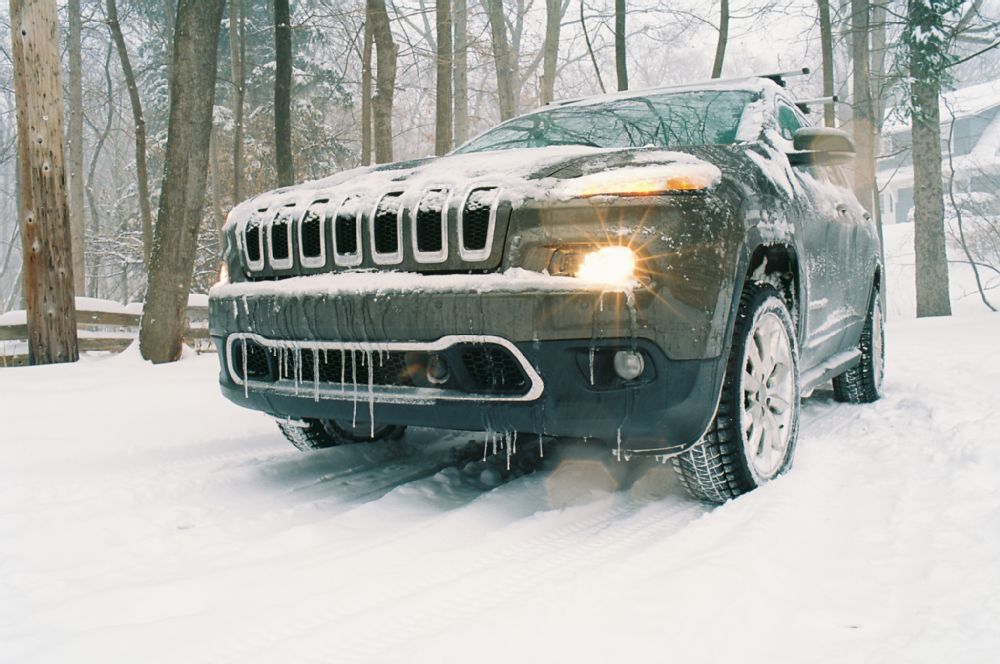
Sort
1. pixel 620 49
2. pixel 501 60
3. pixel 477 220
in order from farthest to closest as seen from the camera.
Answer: pixel 501 60 < pixel 620 49 < pixel 477 220

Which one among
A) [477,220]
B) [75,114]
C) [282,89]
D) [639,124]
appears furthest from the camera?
[75,114]

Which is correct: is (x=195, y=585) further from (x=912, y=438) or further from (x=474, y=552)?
(x=912, y=438)

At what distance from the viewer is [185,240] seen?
853cm

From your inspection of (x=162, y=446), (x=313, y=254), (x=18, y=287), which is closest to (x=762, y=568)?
(x=313, y=254)

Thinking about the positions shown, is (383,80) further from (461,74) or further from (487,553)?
(487,553)

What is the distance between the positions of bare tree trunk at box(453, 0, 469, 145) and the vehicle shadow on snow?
14820mm

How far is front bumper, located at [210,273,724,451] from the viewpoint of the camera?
2.44 m

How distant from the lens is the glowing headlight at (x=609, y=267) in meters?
2.44

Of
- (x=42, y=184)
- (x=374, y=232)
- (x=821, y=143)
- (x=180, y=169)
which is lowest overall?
(x=374, y=232)

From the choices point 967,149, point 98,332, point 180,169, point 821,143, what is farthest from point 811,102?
point 967,149

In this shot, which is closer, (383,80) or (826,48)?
(383,80)

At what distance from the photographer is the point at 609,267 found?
2.45 meters

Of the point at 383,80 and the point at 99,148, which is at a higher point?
the point at 99,148

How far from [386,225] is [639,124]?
1.57m
